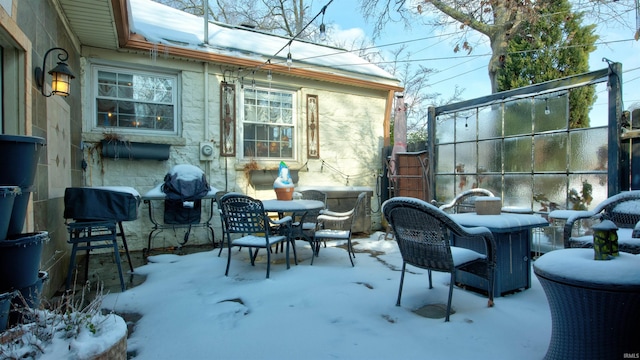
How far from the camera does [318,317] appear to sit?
2439mm

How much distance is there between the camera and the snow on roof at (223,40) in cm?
517

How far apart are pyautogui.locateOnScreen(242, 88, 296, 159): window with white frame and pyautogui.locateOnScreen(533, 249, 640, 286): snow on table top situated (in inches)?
188

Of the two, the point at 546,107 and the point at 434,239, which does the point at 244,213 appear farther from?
the point at 546,107

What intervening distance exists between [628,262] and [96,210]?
12.4ft

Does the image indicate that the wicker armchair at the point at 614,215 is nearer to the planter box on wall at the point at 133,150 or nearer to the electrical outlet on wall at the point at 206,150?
the electrical outlet on wall at the point at 206,150

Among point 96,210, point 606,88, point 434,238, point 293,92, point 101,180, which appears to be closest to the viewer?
point 434,238

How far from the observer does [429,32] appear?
7062mm

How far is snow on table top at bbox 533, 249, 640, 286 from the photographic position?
147 centimetres

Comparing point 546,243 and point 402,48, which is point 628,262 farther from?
point 402,48

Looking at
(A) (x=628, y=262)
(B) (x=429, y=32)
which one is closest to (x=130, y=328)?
(A) (x=628, y=262)

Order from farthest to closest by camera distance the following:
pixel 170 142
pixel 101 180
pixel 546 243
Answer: pixel 170 142 < pixel 101 180 < pixel 546 243

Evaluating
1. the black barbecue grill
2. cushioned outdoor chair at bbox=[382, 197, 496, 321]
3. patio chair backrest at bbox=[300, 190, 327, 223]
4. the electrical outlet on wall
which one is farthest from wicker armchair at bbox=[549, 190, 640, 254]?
the electrical outlet on wall

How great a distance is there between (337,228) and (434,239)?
198cm

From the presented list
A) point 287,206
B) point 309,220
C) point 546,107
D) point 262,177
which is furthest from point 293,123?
point 546,107
